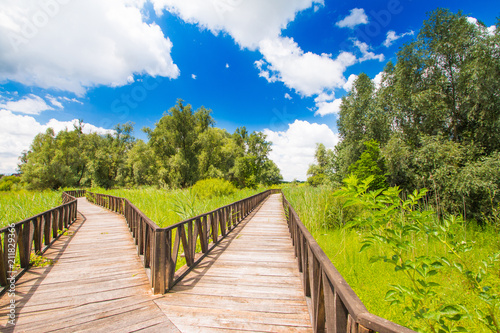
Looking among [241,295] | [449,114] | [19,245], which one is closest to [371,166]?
[449,114]

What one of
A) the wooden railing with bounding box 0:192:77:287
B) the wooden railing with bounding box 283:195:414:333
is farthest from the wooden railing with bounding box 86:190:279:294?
the wooden railing with bounding box 283:195:414:333

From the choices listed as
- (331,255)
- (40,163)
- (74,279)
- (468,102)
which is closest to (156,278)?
(74,279)

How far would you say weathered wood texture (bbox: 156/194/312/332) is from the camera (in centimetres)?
A: 245

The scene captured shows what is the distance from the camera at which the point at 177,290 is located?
10.5 feet

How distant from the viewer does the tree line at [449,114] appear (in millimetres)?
11675

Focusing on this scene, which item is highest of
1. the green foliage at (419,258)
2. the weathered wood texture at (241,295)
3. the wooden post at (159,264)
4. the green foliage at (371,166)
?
the green foliage at (371,166)

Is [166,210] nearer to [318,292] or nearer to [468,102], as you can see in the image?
[318,292]

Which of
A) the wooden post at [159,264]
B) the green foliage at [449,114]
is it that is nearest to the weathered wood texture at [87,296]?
the wooden post at [159,264]

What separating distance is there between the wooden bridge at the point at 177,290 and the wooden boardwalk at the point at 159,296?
1 centimetres

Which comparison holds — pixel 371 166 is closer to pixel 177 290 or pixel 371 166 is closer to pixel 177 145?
pixel 177 290

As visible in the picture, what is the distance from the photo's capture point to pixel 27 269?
4078 millimetres

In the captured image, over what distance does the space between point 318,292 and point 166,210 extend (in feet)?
25.0

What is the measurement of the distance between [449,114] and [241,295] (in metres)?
17.5

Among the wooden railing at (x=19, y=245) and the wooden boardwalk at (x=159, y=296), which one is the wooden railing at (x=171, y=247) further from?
the wooden railing at (x=19, y=245)
